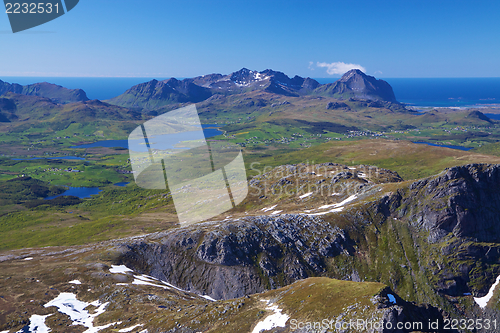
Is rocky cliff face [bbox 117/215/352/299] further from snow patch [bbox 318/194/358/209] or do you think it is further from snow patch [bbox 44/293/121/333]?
snow patch [bbox 44/293/121/333]

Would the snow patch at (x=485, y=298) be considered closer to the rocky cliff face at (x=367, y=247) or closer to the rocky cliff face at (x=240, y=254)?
the rocky cliff face at (x=367, y=247)

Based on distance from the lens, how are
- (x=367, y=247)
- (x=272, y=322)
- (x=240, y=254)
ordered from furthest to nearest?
(x=367, y=247) < (x=240, y=254) < (x=272, y=322)

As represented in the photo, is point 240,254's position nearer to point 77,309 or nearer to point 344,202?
point 77,309

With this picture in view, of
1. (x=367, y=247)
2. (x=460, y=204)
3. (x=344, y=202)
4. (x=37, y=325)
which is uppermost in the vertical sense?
(x=460, y=204)

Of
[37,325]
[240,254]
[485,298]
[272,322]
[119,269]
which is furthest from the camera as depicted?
[240,254]

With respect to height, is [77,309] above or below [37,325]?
below

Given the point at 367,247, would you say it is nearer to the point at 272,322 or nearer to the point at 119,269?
the point at 272,322

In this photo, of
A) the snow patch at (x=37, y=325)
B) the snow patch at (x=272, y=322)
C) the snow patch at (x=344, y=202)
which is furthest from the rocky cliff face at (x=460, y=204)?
the snow patch at (x=37, y=325)

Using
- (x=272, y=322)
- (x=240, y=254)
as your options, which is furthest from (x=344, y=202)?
(x=272, y=322)

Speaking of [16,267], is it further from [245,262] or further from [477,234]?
[477,234]

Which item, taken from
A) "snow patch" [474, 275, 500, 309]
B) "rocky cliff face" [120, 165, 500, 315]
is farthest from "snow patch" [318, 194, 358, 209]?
"snow patch" [474, 275, 500, 309]

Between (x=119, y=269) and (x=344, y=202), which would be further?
(x=344, y=202)
